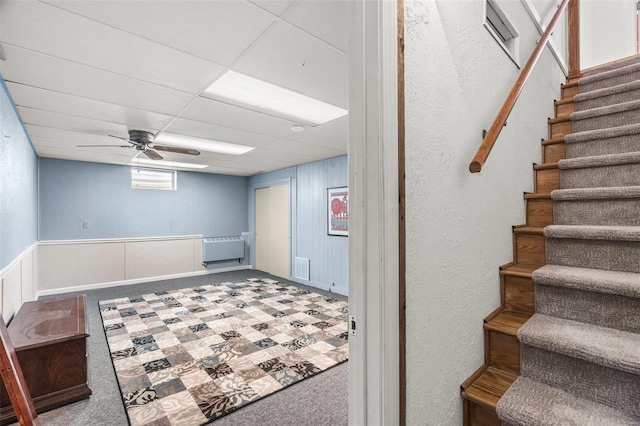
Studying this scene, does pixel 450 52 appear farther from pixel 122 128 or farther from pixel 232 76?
pixel 122 128

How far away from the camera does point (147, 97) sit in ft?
7.91

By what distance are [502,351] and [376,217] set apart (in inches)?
40.1

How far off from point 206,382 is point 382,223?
87.5 inches

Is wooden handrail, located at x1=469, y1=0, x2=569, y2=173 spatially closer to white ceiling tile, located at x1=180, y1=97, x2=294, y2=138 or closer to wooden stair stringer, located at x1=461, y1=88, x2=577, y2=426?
wooden stair stringer, located at x1=461, y1=88, x2=577, y2=426

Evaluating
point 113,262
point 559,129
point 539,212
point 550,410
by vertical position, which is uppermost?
point 559,129

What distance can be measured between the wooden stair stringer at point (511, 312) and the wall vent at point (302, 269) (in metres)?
4.24

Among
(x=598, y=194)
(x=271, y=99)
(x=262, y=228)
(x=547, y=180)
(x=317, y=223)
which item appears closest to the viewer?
(x=598, y=194)

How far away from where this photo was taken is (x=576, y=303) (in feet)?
4.32

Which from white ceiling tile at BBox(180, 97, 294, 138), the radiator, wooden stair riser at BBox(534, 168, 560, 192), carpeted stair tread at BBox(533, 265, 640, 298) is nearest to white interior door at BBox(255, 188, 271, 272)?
the radiator

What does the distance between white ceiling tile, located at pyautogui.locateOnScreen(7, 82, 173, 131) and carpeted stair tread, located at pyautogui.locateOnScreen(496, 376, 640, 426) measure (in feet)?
10.9

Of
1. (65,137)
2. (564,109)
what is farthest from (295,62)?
(65,137)

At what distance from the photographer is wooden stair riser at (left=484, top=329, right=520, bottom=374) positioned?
4.18 feet

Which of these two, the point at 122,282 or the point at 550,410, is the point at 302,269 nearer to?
the point at 122,282

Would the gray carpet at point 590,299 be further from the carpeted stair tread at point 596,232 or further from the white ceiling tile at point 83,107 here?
the white ceiling tile at point 83,107
